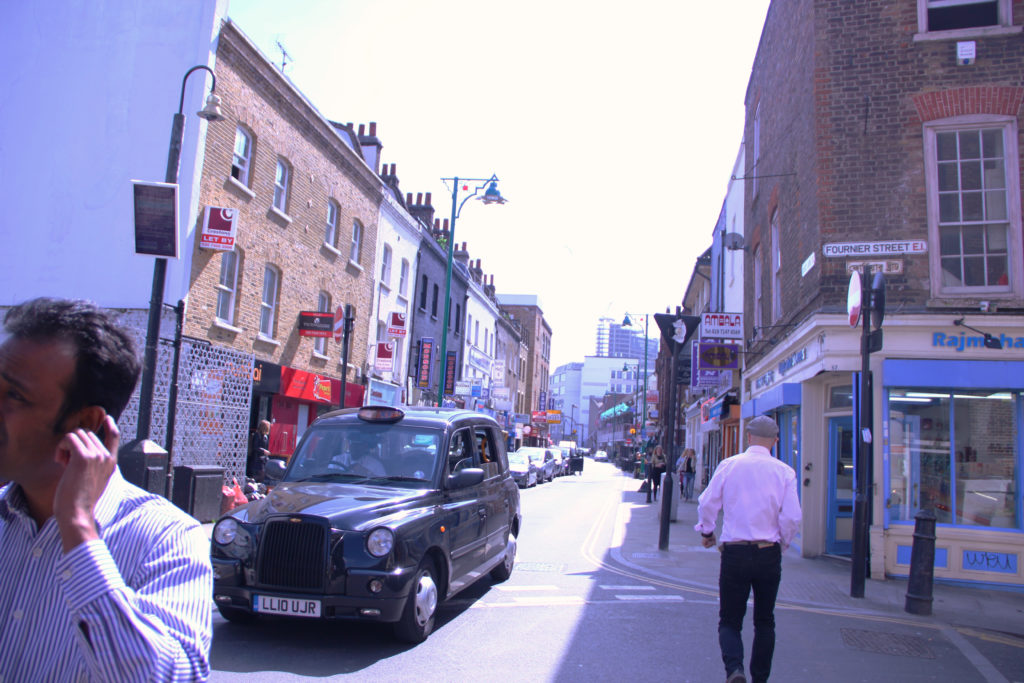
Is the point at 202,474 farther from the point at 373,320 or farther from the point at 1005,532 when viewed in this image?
the point at 373,320

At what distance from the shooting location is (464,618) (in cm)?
698

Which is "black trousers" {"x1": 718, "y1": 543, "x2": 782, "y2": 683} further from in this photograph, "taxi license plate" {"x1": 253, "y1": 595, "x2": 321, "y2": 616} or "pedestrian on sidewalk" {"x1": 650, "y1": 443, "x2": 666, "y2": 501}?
"pedestrian on sidewalk" {"x1": 650, "y1": 443, "x2": 666, "y2": 501}

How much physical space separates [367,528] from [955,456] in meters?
8.54

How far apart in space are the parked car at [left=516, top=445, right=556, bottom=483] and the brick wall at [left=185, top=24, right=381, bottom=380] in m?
10.3

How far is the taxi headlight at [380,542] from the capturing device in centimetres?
552

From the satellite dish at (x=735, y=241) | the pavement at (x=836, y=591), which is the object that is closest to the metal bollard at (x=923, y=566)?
the pavement at (x=836, y=591)

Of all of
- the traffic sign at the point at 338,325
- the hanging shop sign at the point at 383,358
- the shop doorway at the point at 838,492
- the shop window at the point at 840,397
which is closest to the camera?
the shop window at the point at 840,397

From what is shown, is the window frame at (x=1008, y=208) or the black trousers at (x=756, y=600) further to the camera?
the window frame at (x=1008, y=208)

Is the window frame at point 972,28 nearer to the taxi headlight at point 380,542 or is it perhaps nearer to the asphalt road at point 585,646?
the asphalt road at point 585,646

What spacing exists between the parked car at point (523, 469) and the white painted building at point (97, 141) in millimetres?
15980

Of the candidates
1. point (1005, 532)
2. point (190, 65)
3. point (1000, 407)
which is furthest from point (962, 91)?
point (190, 65)

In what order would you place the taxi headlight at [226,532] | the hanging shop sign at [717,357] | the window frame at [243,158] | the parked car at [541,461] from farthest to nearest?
the parked car at [541,461] < the window frame at [243,158] < the hanging shop sign at [717,357] < the taxi headlight at [226,532]

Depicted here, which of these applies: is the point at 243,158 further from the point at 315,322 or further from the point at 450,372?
the point at 450,372

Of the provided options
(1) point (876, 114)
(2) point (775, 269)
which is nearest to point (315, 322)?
(2) point (775, 269)
